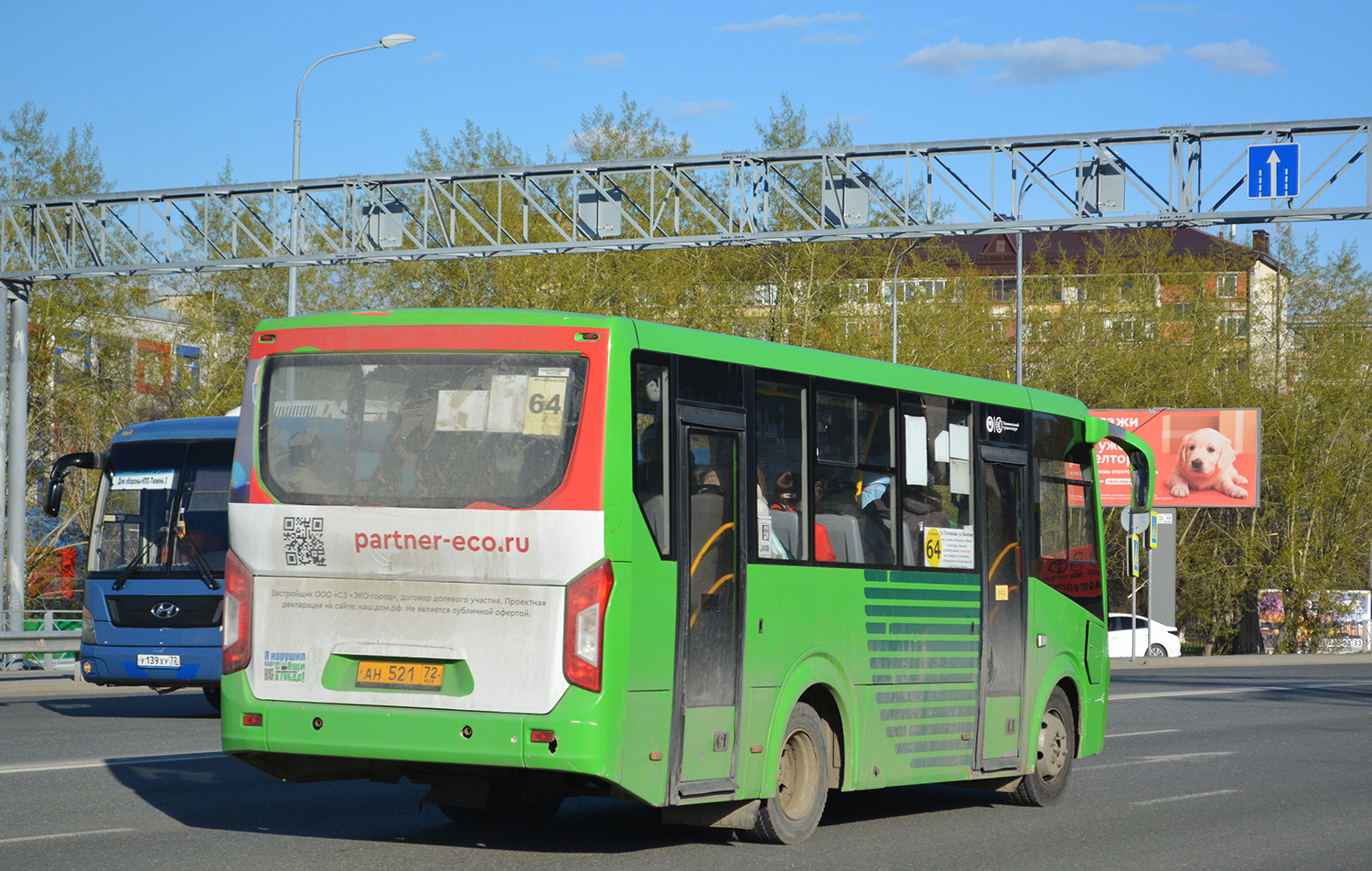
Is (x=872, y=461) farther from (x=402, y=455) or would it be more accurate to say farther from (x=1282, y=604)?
(x=1282, y=604)

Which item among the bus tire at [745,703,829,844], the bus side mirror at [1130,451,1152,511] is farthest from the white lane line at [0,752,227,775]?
the bus side mirror at [1130,451,1152,511]

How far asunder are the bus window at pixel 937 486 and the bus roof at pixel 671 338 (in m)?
0.17

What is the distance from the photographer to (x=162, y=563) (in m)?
16.8

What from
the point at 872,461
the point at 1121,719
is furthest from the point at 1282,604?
the point at 872,461

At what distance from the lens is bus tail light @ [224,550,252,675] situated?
8.27 meters

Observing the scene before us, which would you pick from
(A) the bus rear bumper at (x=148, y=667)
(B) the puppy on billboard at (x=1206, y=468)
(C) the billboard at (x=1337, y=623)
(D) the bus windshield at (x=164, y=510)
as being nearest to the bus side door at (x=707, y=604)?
(D) the bus windshield at (x=164, y=510)

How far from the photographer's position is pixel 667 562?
26.5 ft

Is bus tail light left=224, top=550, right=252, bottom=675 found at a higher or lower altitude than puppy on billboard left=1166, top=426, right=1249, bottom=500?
lower

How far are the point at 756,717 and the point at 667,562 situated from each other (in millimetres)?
1162

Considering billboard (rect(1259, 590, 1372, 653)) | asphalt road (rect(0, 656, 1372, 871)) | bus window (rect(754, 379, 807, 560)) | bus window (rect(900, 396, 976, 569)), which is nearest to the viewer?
asphalt road (rect(0, 656, 1372, 871))

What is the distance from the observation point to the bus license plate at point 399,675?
7.88 meters

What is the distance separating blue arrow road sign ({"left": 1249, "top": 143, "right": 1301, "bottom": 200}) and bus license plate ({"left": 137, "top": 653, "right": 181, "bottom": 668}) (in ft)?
54.3

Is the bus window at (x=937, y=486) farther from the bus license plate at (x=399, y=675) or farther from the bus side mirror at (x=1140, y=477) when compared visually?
the bus license plate at (x=399, y=675)

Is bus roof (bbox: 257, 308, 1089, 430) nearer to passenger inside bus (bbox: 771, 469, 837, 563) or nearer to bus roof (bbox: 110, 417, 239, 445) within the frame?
passenger inside bus (bbox: 771, 469, 837, 563)
